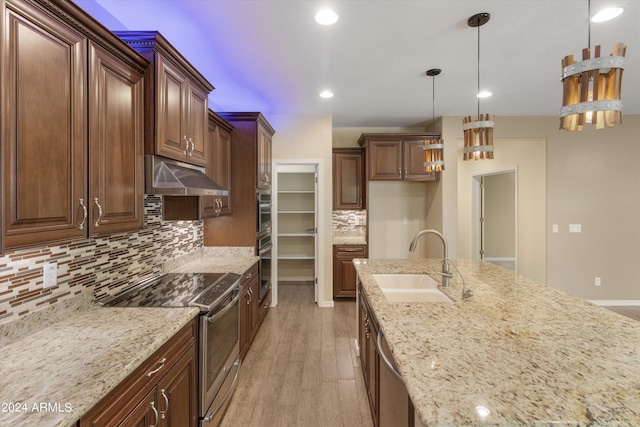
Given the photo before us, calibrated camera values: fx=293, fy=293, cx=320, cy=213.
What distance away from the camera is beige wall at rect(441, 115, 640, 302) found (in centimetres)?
436

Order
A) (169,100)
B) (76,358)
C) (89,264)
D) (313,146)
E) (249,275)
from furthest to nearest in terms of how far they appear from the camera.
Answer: (313,146)
(249,275)
(169,100)
(89,264)
(76,358)

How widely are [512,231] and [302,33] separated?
5.87 meters

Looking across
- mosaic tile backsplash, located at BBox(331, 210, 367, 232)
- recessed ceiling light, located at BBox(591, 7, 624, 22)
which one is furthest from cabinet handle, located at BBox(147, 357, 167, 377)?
mosaic tile backsplash, located at BBox(331, 210, 367, 232)

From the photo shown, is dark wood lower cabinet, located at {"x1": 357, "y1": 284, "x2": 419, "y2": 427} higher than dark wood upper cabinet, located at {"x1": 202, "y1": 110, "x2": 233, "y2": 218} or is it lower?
lower

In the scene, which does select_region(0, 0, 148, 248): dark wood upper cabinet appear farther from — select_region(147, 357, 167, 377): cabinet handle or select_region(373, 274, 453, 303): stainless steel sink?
select_region(373, 274, 453, 303): stainless steel sink

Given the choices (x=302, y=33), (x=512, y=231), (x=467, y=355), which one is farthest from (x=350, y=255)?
(x=512, y=231)

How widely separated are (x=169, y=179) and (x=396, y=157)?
349cm

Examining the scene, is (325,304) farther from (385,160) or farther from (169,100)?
(169,100)

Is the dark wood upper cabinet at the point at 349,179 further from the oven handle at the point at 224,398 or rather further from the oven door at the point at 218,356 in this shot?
the oven handle at the point at 224,398

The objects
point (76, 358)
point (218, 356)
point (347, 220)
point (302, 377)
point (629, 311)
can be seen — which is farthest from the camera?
point (347, 220)

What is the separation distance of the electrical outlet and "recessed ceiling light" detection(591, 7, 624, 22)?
3.82 m

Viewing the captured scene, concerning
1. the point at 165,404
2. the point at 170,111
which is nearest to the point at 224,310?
the point at 165,404

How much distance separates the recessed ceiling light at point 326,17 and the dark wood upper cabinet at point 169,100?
999 mm

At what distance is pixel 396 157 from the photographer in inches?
179
